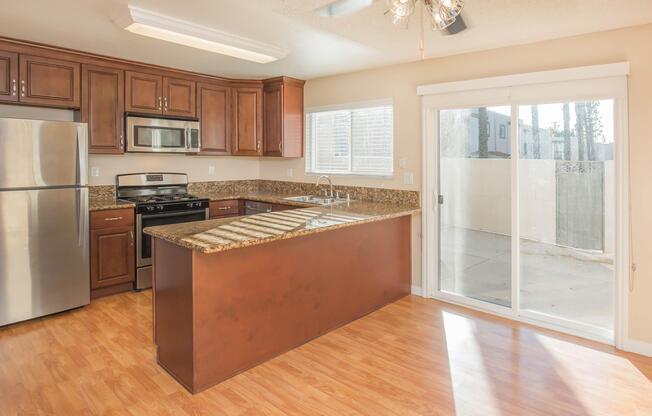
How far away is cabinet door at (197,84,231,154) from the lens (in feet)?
16.0

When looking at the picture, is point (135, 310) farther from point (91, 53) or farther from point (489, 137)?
point (489, 137)

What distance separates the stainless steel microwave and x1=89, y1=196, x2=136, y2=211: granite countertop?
Result: 0.56 m

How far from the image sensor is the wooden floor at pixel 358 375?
2275mm

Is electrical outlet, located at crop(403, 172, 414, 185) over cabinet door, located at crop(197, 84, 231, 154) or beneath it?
Result: beneath

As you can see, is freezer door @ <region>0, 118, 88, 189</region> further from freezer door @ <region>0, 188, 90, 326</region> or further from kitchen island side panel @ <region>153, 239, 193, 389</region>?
kitchen island side panel @ <region>153, 239, 193, 389</region>

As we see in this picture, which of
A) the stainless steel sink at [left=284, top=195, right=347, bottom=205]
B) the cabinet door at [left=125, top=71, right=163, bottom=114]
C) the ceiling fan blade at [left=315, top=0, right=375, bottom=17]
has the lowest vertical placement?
the stainless steel sink at [left=284, top=195, right=347, bottom=205]

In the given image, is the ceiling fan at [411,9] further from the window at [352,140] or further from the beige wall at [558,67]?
the window at [352,140]

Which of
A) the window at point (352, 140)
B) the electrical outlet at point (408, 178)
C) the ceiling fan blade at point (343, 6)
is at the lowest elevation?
the electrical outlet at point (408, 178)

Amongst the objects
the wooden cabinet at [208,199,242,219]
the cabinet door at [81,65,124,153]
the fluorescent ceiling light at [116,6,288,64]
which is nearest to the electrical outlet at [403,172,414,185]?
the fluorescent ceiling light at [116,6,288,64]

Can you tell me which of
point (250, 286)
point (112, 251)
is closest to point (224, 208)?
point (112, 251)

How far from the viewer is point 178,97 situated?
15.2 ft

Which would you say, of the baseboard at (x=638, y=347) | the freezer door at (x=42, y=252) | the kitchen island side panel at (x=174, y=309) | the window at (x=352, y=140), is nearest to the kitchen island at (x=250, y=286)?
the kitchen island side panel at (x=174, y=309)

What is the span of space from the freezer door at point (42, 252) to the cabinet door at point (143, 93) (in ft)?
3.79

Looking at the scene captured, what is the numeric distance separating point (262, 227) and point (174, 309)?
730 mm
